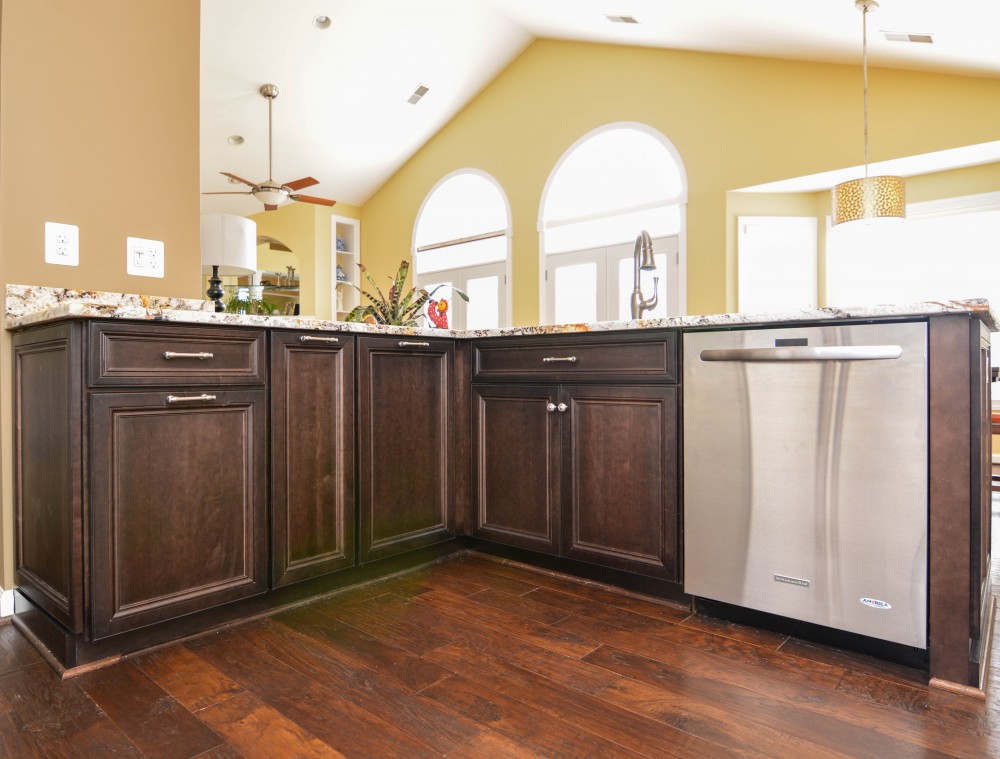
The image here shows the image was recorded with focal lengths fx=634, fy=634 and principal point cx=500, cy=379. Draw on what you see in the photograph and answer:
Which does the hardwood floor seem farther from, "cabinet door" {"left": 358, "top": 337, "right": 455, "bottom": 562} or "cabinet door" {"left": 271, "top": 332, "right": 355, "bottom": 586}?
"cabinet door" {"left": 358, "top": 337, "right": 455, "bottom": 562}

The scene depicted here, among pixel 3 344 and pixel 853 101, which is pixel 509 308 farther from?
pixel 3 344

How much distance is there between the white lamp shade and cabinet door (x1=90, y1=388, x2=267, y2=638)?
40.1 inches

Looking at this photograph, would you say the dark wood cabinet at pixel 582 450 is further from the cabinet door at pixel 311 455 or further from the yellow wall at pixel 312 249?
the yellow wall at pixel 312 249

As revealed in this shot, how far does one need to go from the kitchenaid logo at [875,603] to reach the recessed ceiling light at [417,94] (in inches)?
248

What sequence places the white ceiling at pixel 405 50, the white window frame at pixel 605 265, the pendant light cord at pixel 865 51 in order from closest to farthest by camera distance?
the pendant light cord at pixel 865 51 → the white ceiling at pixel 405 50 → the white window frame at pixel 605 265

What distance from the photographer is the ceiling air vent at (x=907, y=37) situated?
3877 mm

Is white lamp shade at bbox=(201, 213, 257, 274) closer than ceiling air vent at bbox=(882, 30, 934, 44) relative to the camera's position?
Yes

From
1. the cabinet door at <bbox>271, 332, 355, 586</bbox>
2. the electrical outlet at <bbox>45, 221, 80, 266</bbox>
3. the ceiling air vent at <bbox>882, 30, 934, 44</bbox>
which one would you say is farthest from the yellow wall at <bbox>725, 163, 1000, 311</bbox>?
the electrical outlet at <bbox>45, 221, 80, 266</bbox>

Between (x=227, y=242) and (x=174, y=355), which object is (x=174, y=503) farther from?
(x=227, y=242)

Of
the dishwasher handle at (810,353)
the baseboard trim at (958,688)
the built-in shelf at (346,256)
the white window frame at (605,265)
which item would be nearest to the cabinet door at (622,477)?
the dishwasher handle at (810,353)

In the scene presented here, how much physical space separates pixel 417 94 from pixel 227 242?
15.3ft

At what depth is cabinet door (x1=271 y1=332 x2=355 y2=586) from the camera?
1.90 metres

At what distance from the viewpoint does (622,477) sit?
207 cm

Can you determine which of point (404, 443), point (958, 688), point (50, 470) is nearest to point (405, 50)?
point (404, 443)
